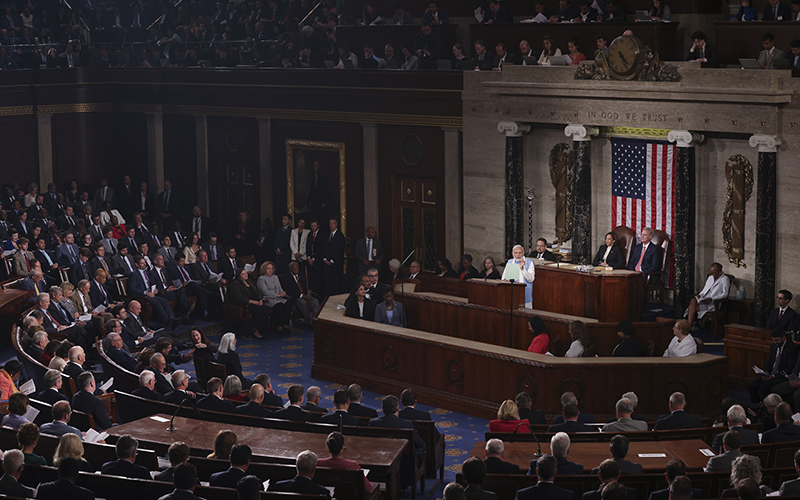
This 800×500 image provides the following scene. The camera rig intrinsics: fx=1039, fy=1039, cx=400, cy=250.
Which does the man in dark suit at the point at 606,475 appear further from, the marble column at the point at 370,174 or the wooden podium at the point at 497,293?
the marble column at the point at 370,174

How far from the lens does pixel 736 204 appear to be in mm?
14656

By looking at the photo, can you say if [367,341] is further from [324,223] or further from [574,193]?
[324,223]

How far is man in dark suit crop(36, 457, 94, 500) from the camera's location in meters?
7.41

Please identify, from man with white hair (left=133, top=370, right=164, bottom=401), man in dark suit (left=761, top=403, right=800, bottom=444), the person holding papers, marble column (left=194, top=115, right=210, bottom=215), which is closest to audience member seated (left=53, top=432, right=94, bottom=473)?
man with white hair (left=133, top=370, right=164, bottom=401)

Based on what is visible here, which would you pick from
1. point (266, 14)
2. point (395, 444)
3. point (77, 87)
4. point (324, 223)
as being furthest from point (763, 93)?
point (77, 87)

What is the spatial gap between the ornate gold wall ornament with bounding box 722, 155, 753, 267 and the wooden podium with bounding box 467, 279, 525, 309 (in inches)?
139

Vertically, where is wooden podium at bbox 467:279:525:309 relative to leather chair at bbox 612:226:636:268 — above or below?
below

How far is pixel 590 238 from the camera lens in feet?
52.8

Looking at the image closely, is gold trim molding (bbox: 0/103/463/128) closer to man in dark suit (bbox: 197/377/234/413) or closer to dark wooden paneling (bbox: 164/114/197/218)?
dark wooden paneling (bbox: 164/114/197/218)

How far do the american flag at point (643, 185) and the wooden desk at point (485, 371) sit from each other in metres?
3.82

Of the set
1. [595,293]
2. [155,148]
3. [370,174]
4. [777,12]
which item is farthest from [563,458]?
[155,148]

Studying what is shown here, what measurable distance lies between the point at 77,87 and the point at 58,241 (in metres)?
5.27

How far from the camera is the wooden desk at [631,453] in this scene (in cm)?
826

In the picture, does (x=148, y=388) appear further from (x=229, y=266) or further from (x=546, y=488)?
(x=229, y=266)
